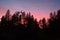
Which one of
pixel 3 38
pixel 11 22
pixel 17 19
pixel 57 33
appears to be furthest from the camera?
pixel 17 19

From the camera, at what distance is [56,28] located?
17.0 m

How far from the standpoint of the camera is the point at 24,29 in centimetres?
1666

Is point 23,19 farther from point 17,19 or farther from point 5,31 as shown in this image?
point 5,31

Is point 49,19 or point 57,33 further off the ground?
point 49,19

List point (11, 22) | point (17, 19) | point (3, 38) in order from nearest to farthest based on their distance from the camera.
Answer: point (3, 38) → point (11, 22) → point (17, 19)

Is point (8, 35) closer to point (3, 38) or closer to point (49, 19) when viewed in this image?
point (3, 38)

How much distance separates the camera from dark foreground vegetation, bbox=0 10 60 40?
1480cm

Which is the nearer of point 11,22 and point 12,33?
point 12,33

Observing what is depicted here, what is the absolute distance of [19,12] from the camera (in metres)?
20.7

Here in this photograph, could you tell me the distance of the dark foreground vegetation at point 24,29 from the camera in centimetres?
1480

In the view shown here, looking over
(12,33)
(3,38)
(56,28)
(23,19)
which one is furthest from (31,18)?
(3,38)

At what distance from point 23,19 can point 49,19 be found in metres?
4.06

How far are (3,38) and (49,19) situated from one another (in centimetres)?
910

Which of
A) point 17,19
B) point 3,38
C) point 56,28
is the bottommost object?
point 3,38
